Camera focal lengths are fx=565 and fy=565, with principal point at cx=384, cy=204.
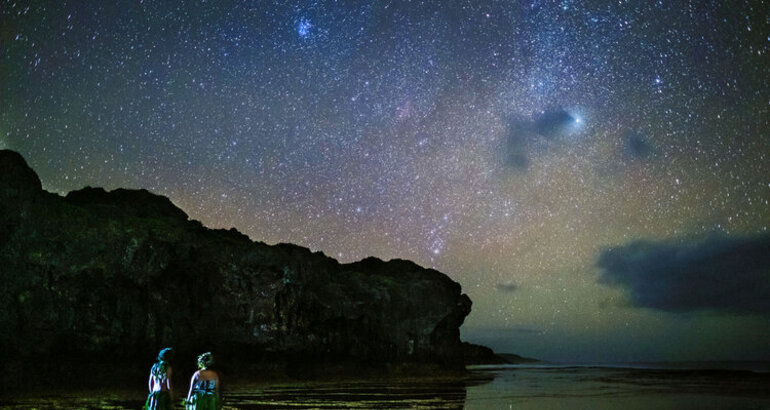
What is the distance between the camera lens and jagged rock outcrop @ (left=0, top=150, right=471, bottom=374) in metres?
44.9

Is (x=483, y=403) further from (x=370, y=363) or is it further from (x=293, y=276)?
(x=370, y=363)

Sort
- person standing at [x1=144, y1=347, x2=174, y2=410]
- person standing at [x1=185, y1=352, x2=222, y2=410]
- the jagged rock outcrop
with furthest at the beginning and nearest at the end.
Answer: the jagged rock outcrop, person standing at [x1=144, y1=347, x2=174, y2=410], person standing at [x1=185, y1=352, x2=222, y2=410]

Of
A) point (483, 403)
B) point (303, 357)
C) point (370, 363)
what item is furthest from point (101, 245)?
point (370, 363)

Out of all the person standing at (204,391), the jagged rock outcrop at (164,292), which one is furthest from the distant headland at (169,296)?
the person standing at (204,391)

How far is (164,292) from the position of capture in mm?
55219

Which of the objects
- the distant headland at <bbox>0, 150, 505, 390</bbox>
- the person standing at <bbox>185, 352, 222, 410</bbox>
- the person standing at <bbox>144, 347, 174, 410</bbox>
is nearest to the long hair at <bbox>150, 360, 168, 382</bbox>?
the person standing at <bbox>144, 347, 174, 410</bbox>

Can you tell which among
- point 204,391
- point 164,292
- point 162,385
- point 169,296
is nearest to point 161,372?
point 162,385

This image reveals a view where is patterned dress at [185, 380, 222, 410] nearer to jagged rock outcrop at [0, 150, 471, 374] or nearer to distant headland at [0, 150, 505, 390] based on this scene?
distant headland at [0, 150, 505, 390]

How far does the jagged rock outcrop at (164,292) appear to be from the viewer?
1767 inches

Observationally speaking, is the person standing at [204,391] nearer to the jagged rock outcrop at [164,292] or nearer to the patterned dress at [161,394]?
the patterned dress at [161,394]

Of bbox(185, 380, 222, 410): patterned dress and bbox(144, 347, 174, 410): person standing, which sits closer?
bbox(185, 380, 222, 410): patterned dress

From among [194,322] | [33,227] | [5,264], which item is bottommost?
[194,322]

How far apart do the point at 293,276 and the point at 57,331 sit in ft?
88.1

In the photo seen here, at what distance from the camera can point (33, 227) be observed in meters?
45.3
